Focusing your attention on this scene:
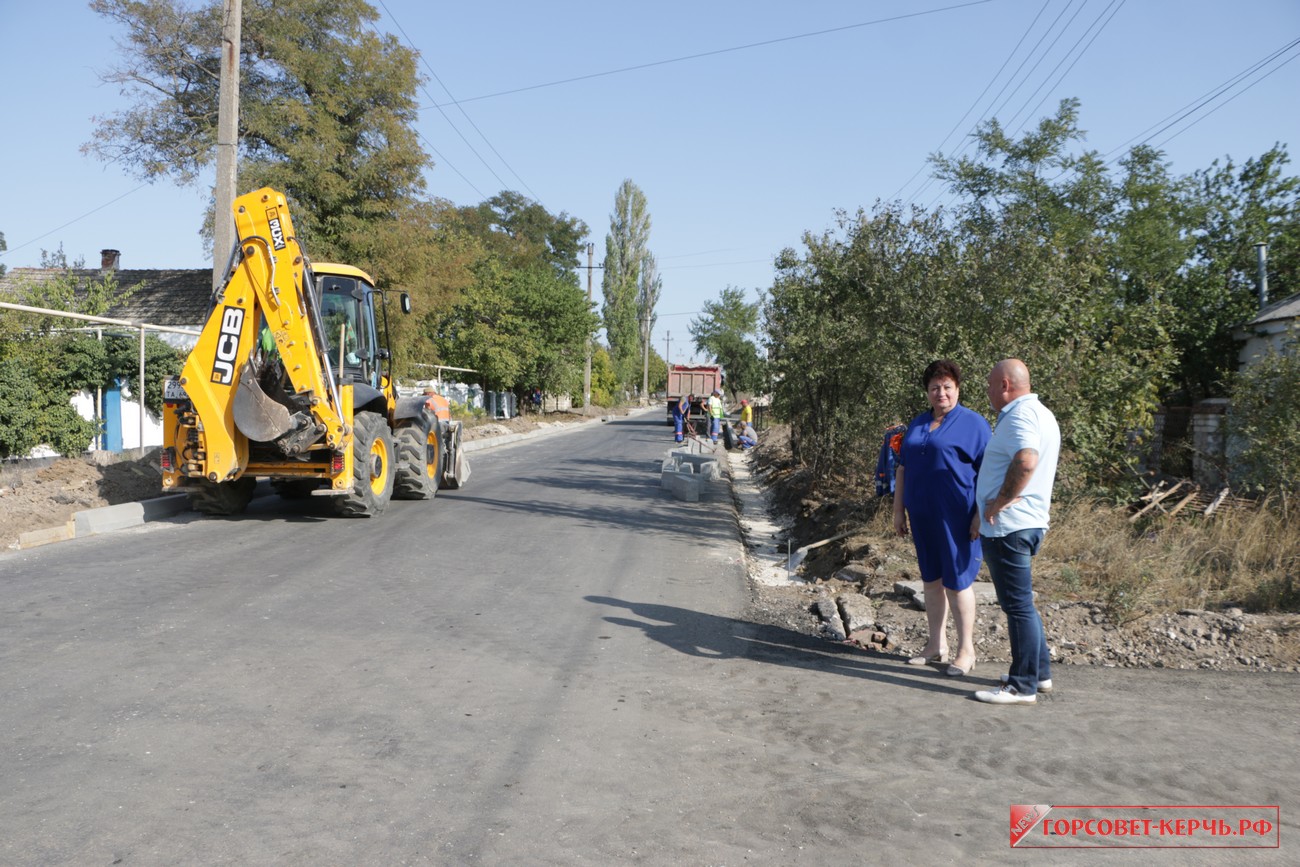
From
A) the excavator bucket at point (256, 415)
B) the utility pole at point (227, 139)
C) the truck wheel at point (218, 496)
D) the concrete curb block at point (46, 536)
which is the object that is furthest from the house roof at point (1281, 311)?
the concrete curb block at point (46, 536)

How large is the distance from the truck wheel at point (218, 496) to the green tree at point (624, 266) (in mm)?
64194

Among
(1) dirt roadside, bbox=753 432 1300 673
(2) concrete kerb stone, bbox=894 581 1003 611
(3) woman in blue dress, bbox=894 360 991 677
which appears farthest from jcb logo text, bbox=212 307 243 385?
(3) woman in blue dress, bbox=894 360 991 677

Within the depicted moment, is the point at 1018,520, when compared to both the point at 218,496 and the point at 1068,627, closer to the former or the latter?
the point at 1068,627

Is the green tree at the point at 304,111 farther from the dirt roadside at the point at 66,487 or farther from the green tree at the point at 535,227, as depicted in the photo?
the green tree at the point at 535,227

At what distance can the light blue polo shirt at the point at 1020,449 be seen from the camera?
510 centimetres

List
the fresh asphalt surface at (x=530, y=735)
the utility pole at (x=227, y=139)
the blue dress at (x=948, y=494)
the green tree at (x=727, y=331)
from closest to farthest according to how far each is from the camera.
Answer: the fresh asphalt surface at (x=530, y=735)
the blue dress at (x=948, y=494)
the utility pole at (x=227, y=139)
the green tree at (x=727, y=331)

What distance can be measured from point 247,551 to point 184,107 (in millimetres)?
22585

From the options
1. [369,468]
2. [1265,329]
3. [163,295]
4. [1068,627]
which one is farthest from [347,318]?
[163,295]

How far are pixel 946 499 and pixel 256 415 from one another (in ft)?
25.2

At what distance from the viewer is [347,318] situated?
12.7 meters

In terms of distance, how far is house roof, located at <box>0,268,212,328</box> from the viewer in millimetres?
28484

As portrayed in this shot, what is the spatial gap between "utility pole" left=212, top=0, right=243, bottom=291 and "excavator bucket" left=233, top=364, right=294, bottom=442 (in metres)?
4.44

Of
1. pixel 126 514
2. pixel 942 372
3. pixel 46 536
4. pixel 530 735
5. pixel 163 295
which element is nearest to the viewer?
pixel 530 735

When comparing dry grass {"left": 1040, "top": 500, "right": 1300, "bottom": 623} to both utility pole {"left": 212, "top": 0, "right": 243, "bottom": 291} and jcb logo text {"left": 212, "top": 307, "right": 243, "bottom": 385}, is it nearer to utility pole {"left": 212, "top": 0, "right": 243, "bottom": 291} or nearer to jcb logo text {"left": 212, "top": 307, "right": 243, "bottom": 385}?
jcb logo text {"left": 212, "top": 307, "right": 243, "bottom": 385}
